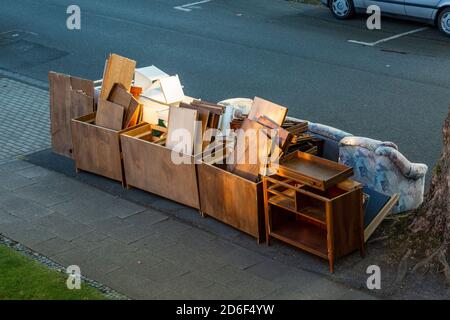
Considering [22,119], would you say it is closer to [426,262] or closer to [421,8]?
[426,262]

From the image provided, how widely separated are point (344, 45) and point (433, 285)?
359 inches

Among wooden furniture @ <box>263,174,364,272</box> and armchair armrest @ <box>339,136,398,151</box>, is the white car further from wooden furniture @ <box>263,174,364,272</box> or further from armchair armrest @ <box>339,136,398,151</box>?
wooden furniture @ <box>263,174,364,272</box>

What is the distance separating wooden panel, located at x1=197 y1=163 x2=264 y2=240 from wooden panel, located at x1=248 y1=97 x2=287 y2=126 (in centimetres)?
74

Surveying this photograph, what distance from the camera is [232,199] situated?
8.86 metres

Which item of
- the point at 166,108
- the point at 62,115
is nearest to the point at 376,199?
the point at 166,108

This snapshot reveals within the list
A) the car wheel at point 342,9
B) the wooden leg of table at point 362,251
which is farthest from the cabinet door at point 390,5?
the wooden leg of table at point 362,251

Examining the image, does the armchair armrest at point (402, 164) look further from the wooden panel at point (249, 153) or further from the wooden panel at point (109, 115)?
the wooden panel at point (109, 115)

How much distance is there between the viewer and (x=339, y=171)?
27.7ft

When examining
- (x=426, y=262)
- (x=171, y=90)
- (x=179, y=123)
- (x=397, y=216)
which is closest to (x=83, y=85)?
(x=171, y=90)

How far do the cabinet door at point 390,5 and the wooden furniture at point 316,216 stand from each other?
370 inches

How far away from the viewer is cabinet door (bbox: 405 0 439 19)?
54.4 feet

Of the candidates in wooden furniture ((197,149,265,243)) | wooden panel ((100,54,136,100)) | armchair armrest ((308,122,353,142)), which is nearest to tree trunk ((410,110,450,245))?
armchair armrest ((308,122,353,142))

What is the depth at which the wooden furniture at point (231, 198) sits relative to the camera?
8.62m
